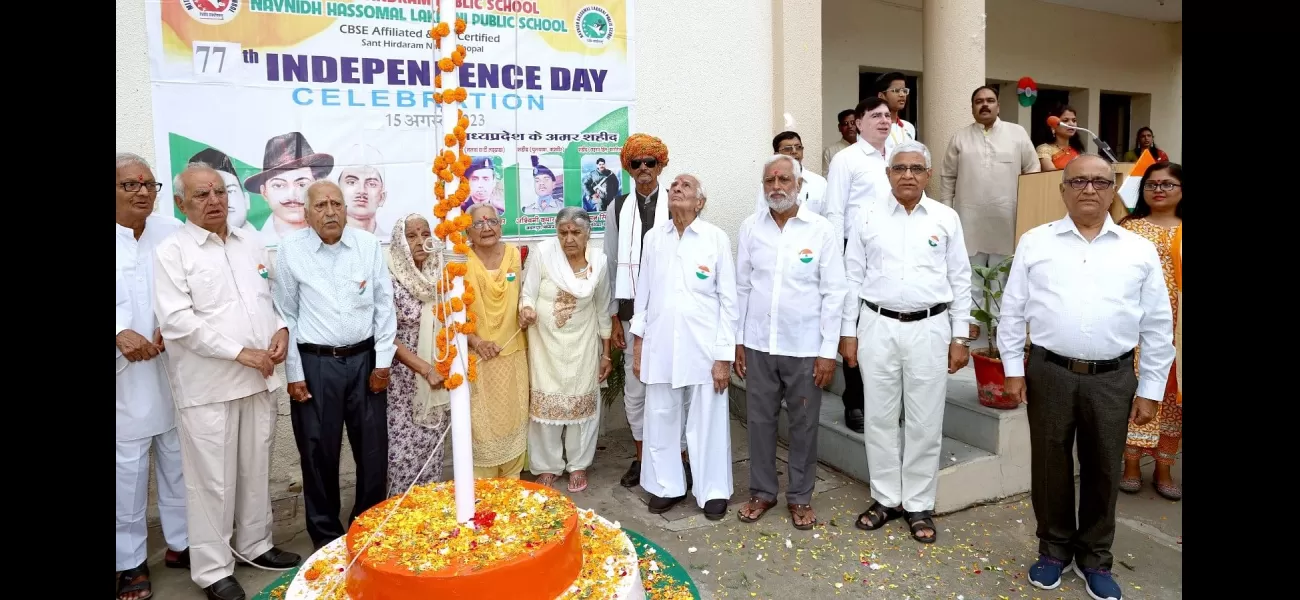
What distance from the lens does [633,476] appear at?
15.7 feet

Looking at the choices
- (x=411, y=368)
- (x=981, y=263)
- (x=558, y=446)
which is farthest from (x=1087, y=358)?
(x=411, y=368)

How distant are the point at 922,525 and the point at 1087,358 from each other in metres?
1.27

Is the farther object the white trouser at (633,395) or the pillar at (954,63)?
the pillar at (954,63)

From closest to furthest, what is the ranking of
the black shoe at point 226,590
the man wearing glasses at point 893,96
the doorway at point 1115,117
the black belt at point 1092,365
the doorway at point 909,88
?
the black belt at point 1092,365
the black shoe at point 226,590
the man wearing glasses at point 893,96
the doorway at point 909,88
the doorway at point 1115,117

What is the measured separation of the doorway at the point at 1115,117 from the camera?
11906 millimetres

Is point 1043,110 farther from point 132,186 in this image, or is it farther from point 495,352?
point 132,186

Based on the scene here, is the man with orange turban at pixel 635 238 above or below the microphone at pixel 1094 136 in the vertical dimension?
below

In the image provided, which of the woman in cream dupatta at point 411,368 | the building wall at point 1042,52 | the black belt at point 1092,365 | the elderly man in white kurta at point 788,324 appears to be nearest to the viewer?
the black belt at point 1092,365

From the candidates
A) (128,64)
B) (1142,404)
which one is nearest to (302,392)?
(128,64)

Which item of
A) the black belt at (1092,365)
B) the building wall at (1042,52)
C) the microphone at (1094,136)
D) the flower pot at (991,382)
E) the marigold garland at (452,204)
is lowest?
the flower pot at (991,382)

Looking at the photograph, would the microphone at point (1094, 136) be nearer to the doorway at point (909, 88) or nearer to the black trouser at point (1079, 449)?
the black trouser at point (1079, 449)

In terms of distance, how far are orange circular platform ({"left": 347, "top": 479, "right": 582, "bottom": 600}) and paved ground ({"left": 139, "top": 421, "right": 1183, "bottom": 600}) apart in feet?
3.37

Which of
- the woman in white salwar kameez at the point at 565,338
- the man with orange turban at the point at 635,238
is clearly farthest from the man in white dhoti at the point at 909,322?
the woman in white salwar kameez at the point at 565,338

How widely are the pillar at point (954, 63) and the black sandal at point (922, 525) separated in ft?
11.8
